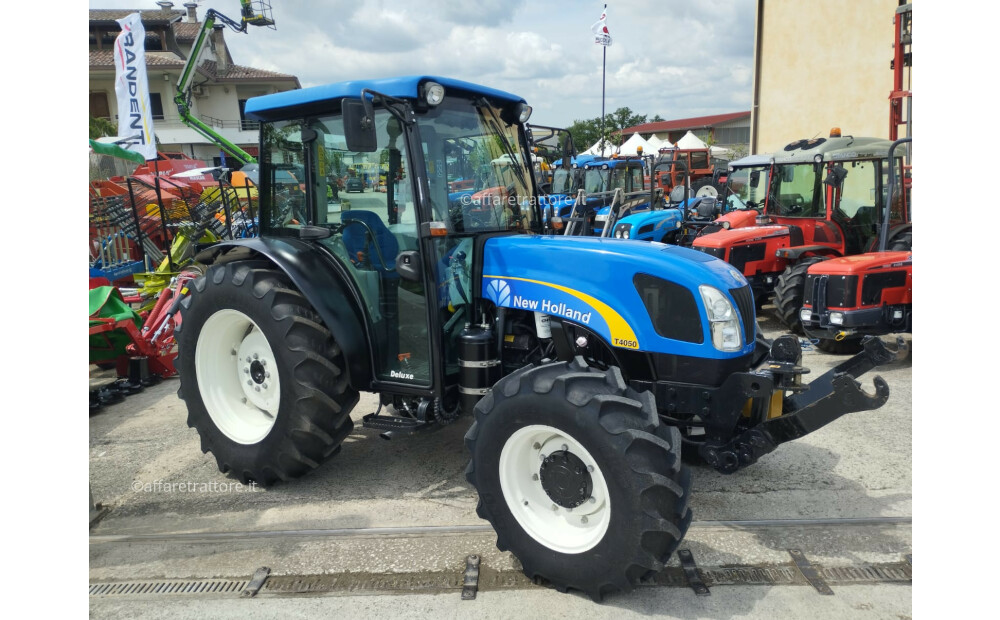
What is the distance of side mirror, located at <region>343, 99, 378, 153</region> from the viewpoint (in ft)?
10.1

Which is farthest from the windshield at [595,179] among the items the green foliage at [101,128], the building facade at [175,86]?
the building facade at [175,86]

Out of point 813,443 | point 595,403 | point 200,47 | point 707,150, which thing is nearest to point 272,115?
point 595,403

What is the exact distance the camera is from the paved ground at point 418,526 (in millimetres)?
2902

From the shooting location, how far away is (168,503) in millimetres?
4012

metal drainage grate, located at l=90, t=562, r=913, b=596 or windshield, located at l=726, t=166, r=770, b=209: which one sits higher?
windshield, located at l=726, t=166, r=770, b=209

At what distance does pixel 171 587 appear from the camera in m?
3.14

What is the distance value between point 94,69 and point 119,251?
2534 centimetres

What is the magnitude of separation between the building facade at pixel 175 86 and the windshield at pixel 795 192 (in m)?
28.0

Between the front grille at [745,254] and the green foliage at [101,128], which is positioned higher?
the green foliage at [101,128]

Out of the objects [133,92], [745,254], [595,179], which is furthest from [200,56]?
[745,254]

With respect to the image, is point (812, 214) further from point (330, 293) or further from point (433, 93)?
point (330, 293)

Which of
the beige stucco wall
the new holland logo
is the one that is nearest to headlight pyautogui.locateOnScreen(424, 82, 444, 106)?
the new holland logo

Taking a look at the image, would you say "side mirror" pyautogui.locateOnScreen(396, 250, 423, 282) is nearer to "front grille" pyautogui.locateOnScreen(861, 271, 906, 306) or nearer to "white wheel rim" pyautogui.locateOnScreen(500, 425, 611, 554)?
"white wheel rim" pyautogui.locateOnScreen(500, 425, 611, 554)

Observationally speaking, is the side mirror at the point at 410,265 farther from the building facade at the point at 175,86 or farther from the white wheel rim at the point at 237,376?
the building facade at the point at 175,86
